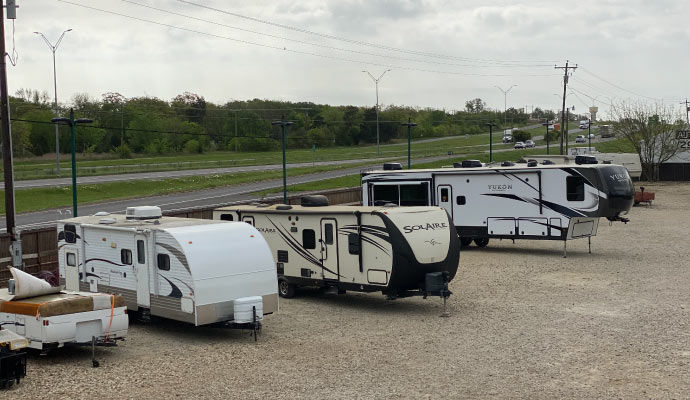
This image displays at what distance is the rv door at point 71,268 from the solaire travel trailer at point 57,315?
12.7 feet

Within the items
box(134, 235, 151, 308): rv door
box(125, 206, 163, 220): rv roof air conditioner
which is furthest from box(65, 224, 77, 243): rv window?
box(134, 235, 151, 308): rv door

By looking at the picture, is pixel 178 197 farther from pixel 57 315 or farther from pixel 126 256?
pixel 57 315

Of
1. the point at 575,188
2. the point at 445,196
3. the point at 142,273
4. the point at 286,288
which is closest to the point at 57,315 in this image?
the point at 142,273

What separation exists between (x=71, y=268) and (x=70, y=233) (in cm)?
90

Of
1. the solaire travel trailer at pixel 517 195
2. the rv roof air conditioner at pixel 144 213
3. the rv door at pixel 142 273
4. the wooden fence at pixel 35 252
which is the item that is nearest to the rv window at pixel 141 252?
the rv door at pixel 142 273

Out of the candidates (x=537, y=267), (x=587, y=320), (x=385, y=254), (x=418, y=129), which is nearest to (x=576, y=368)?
(x=587, y=320)

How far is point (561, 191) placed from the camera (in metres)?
29.0

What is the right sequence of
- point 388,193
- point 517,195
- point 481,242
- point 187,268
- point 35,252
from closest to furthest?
1. point 187,268
2. point 35,252
3. point 517,195
4. point 388,193
5. point 481,242

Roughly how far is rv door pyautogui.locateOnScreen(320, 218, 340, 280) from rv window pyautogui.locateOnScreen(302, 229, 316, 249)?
0.30 m

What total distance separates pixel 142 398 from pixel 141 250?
214 inches

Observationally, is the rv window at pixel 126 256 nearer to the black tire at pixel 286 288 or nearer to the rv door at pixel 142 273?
the rv door at pixel 142 273

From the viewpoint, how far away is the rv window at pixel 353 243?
1973cm

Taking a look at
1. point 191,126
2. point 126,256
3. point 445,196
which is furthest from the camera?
point 191,126

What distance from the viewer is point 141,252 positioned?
17.5 m
